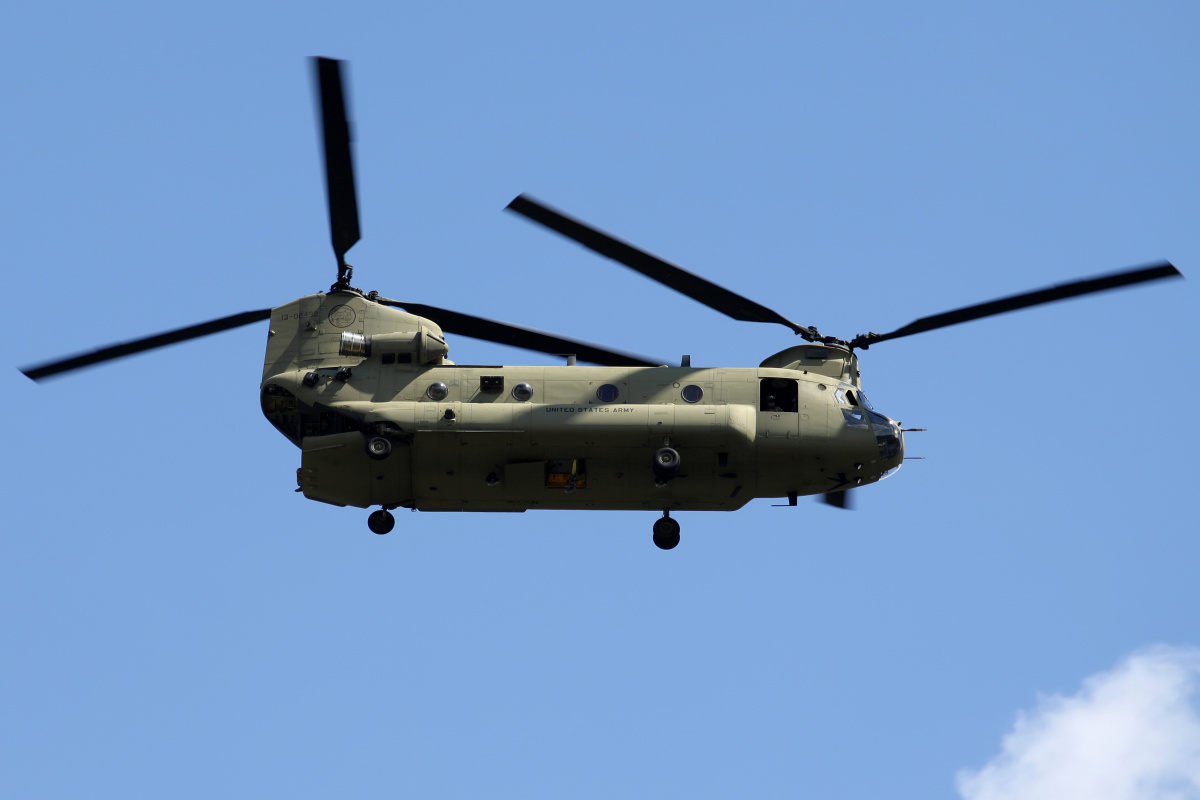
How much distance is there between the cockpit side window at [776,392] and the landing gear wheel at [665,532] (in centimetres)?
320

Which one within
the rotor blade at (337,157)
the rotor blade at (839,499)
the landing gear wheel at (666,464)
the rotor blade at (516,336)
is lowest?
the landing gear wheel at (666,464)

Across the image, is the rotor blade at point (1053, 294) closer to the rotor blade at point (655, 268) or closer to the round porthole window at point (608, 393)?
the rotor blade at point (655, 268)

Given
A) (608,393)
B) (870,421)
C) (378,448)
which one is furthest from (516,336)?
(870,421)

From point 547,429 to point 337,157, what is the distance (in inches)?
267

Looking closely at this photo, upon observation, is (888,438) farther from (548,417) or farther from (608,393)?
(548,417)

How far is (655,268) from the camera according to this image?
32312 millimetres

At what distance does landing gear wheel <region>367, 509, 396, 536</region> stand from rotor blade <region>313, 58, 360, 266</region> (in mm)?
5792

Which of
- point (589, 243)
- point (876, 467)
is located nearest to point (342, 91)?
point (589, 243)

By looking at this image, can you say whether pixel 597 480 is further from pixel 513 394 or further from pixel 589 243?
pixel 589 243

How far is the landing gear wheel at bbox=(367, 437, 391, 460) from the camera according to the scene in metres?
31.0

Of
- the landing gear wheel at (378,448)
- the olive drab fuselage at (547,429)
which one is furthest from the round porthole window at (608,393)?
the landing gear wheel at (378,448)

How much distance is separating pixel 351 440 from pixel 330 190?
5.09 m

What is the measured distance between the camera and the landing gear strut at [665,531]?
108ft

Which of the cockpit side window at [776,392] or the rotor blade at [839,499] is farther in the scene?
the rotor blade at [839,499]
